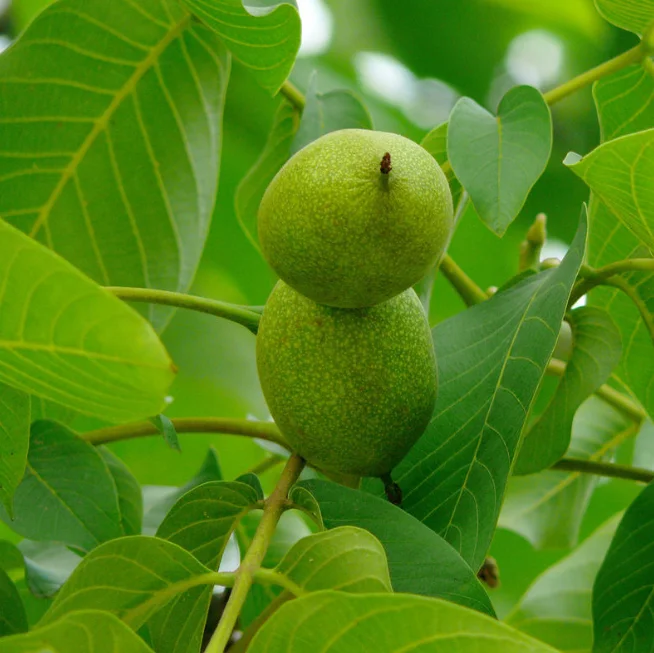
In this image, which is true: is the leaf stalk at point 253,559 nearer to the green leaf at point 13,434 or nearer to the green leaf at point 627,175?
the green leaf at point 13,434

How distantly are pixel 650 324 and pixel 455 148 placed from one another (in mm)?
257

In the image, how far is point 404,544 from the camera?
732 mm

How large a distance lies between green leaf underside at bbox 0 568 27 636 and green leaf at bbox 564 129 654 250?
549 mm

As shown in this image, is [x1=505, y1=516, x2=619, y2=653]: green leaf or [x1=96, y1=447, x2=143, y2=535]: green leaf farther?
[x1=505, y1=516, x2=619, y2=653]: green leaf

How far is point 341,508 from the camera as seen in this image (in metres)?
0.78

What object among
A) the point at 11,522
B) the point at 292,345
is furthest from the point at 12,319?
the point at 11,522

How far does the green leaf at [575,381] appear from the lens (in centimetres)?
92

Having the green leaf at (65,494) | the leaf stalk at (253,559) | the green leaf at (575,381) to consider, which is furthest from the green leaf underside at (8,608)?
the green leaf at (575,381)

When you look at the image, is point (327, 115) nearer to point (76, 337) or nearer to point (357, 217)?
point (357, 217)

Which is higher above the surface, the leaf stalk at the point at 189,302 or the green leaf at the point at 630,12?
the green leaf at the point at 630,12

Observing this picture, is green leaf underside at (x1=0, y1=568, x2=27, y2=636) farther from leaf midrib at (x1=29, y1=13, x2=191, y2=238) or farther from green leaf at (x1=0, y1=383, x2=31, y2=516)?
leaf midrib at (x1=29, y1=13, x2=191, y2=238)

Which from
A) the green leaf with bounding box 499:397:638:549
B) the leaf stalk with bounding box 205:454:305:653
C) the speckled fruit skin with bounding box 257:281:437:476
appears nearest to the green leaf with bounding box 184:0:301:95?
the speckled fruit skin with bounding box 257:281:437:476

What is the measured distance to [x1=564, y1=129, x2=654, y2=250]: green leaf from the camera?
697 mm

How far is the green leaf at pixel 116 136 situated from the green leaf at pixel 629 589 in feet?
1.67
